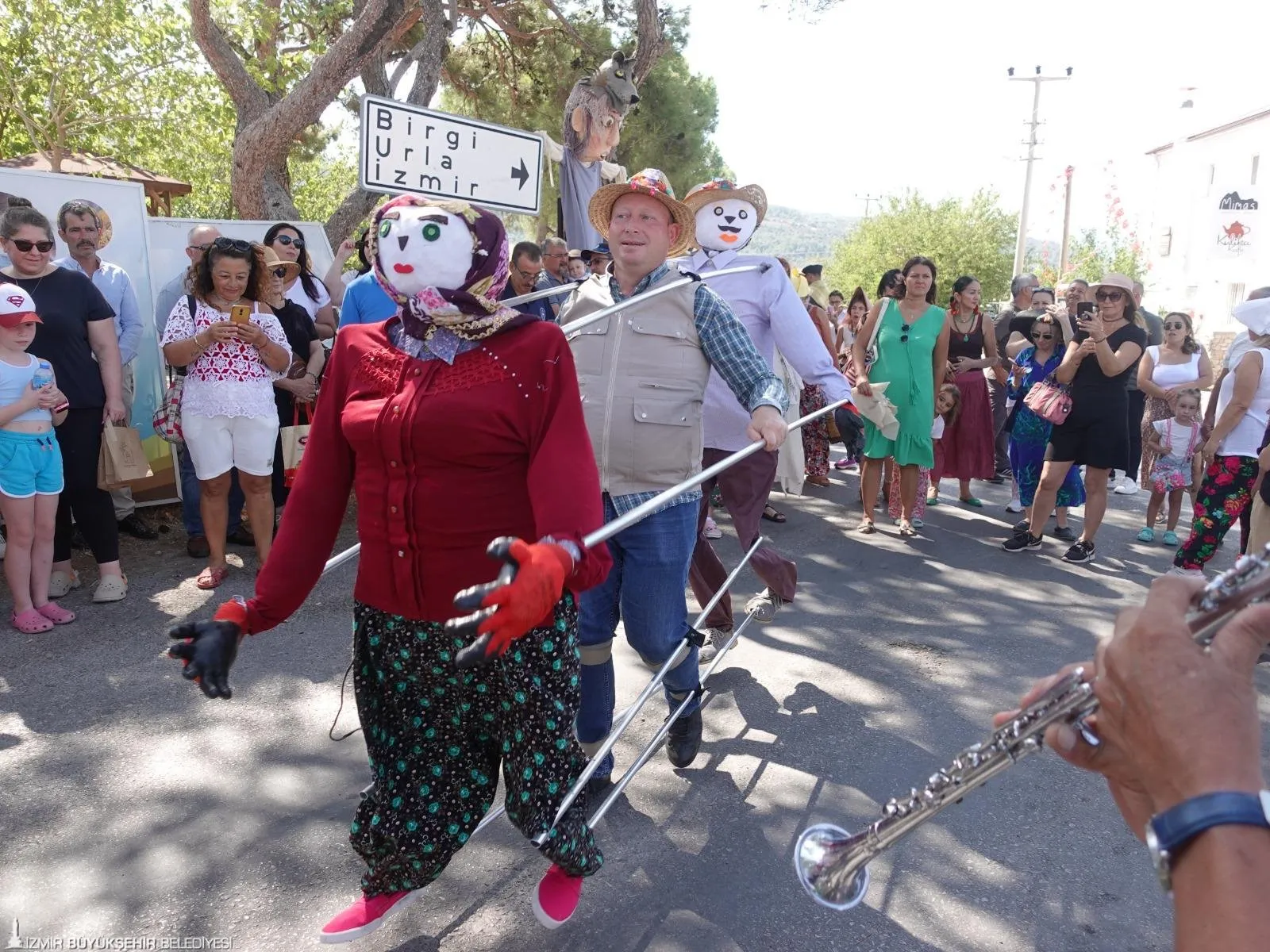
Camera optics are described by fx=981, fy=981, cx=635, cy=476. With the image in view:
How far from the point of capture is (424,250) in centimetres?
228

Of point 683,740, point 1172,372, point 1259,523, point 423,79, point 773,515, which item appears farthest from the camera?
point 423,79

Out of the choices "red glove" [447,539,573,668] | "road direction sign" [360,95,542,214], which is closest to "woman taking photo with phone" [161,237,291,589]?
"road direction sign" [360,95,542,214]

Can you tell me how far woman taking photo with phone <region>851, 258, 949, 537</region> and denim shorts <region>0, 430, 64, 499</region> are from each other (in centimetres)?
Result: 503

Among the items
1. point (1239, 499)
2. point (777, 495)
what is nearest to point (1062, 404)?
point (1239, 499)

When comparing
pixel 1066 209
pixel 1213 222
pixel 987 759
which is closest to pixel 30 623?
pixel 987 759

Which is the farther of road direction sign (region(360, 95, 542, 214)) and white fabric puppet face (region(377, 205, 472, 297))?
road direction sign (region(360, 95, 542, 214))

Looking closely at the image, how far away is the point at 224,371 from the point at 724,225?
9.46 ft

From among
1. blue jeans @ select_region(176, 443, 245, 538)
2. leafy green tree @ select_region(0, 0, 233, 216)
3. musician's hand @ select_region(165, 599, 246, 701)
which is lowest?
blue jeans @ select_region(176, 443, 245, 538)

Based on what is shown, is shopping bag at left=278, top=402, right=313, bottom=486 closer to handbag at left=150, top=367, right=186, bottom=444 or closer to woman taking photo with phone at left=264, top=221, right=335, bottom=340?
handbag at left=150, top=367, right=186, bottom=444

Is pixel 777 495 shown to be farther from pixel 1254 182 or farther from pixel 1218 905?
pixel 1254 182

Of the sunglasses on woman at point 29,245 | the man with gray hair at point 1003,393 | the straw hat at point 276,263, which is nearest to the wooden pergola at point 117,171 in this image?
the straw hat at point 276,263

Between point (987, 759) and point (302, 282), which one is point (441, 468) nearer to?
point (987, 759)

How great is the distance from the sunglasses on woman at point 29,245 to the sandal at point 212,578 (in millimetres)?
1908

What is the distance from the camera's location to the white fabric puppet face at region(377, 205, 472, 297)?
228cm
